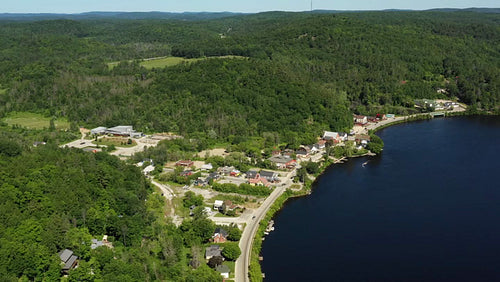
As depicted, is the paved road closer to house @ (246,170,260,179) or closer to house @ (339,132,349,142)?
house @ (246,170,260,179)

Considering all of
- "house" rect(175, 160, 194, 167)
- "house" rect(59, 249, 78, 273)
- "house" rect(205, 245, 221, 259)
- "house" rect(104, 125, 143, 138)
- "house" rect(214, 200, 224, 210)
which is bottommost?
"house" rect(205, 245, 221, 259)

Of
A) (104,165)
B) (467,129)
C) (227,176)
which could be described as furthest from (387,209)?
(467,129)

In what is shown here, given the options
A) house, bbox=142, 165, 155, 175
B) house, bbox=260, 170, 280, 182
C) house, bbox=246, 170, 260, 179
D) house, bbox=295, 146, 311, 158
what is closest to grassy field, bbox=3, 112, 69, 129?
house, bbox=142, 165, 155, 175

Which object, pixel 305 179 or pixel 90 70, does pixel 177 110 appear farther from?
pixel 90 70

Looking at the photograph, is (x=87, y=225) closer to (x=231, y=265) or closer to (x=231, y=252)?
(x=231, y=252)

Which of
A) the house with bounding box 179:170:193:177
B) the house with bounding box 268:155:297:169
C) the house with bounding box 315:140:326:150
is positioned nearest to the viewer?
the house with bounding box 179:170:193:177

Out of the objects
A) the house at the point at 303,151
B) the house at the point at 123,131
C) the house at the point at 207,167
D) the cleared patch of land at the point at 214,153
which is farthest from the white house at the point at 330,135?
the house at the point at 123,131
